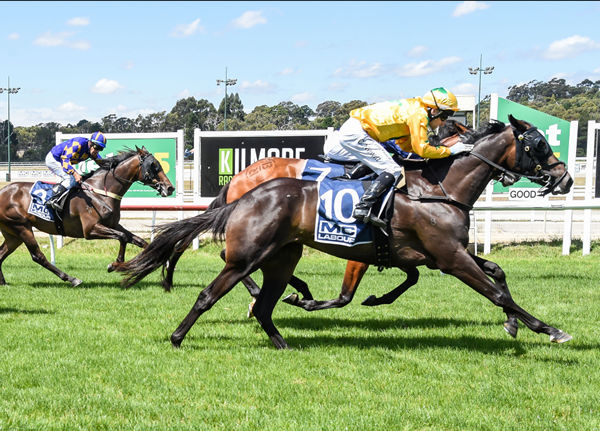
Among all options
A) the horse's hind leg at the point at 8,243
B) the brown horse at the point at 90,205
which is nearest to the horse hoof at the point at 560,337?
the brown horse at the point at 90,205

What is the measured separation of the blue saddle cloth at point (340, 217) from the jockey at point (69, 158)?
16.9 ft

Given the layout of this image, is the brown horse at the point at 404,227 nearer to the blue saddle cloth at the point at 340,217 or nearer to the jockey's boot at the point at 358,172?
the blue saddle cloth at the point at 340,217

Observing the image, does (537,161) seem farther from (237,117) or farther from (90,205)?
(237,117)

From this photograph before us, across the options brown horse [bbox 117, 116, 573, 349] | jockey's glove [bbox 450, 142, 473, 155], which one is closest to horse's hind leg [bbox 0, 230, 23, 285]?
brown horse [bbox 117, 116, 573, 349]

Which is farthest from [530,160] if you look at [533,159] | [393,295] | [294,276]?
[294,276]

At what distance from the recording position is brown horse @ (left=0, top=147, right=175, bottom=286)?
31.0ft

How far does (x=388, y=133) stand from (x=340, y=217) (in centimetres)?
92

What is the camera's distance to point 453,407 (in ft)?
13.1

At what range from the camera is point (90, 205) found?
9477 millimetres

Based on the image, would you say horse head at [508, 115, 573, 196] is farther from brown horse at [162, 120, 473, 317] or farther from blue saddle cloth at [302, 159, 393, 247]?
blue saddle cloth at [302, 159, 393, 247]

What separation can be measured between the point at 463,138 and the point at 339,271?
5687 millimetres

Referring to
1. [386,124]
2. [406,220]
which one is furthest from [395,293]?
[386,124]

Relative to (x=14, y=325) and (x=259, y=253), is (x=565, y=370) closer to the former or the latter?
(x=259, y=253)

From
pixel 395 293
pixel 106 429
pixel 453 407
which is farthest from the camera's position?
pixel 395 293
